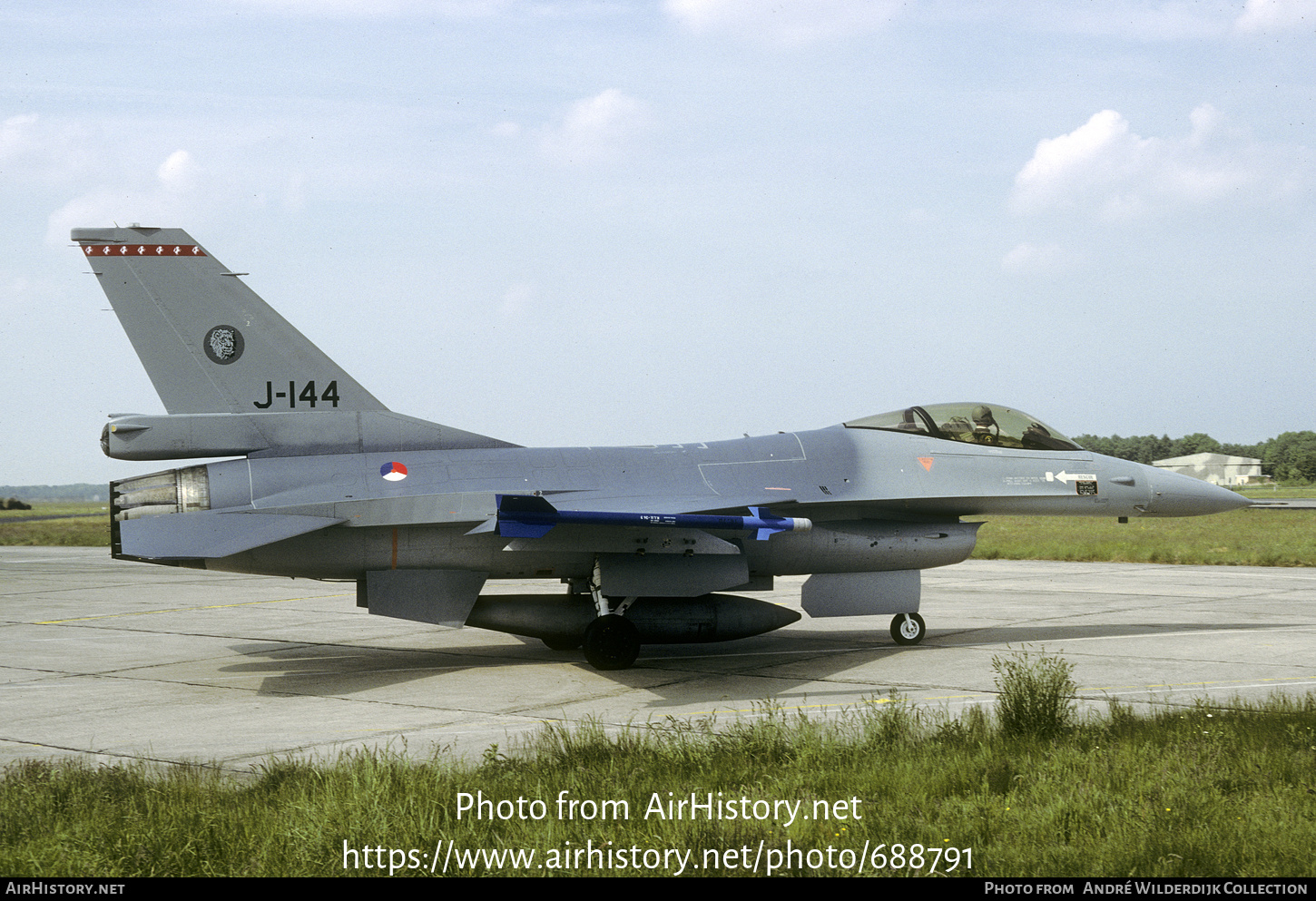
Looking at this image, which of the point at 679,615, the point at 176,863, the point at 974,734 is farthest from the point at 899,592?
the point at 176,863

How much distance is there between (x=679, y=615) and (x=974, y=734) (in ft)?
16.5

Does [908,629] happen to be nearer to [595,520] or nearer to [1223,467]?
[595,520]

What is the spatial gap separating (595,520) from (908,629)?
199 inches

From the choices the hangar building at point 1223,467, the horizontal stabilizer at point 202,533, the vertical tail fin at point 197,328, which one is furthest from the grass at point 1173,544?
the hangar building at point 1223,467

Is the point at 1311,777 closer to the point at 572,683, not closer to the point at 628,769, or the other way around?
the point at 628,769

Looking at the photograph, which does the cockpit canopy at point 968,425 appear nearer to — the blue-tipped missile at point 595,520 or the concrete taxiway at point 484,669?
the concrete taxiway at point 484,669

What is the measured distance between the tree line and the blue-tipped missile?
10817 centimetres

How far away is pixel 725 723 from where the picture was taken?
867 centimetres

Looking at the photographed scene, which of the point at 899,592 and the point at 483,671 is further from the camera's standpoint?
the point at 899,592

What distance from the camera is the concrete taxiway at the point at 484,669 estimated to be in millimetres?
9039

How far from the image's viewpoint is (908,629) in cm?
1344

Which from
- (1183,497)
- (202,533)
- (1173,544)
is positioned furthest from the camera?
(1173,544)

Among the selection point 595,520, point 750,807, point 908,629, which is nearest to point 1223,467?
point 908,629

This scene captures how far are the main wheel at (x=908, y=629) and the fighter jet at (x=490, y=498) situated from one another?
0.12 feet
